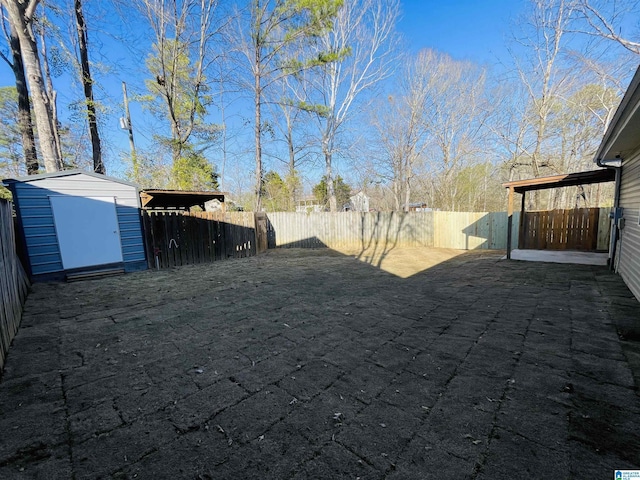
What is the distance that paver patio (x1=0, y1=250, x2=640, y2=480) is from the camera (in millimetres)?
1253

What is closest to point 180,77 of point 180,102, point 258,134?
point 180,102

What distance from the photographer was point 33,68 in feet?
20.7

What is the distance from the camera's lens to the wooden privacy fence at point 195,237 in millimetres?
6723

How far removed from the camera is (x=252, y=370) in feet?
6.79

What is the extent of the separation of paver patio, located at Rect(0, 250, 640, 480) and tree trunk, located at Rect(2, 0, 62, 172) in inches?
202

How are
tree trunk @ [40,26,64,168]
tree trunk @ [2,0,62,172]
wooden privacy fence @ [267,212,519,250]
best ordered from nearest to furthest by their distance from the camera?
1. tree trunk @ [2,0,62,172]
2. tree trunk @ [40,26,64,168]
3. wooden privacy fence @ [267,212,519,250]

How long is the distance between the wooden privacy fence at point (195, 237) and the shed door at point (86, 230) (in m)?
0.68

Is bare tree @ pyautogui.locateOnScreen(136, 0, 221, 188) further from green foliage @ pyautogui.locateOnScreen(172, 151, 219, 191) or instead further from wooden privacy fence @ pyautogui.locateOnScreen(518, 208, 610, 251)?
wooden privacy fence @ pyautogui.locateOnScreen(518, 208, 610, 251)

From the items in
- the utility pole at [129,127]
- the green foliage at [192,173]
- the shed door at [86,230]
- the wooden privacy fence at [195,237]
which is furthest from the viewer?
the utility pole at [129,127]

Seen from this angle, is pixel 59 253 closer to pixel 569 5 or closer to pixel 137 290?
pixel 137 290


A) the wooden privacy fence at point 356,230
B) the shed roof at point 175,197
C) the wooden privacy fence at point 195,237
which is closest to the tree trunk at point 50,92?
the shed roof at point 175,197

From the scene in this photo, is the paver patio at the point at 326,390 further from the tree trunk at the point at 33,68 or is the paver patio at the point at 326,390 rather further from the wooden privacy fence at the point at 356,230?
the wooden privacy fence at the point at 356,230

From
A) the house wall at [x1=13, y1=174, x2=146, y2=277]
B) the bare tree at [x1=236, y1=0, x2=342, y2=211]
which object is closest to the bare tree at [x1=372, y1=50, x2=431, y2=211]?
the bare tree at [x1=236, y1=0, x2=342, y2=211]

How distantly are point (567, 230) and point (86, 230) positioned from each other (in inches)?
526
